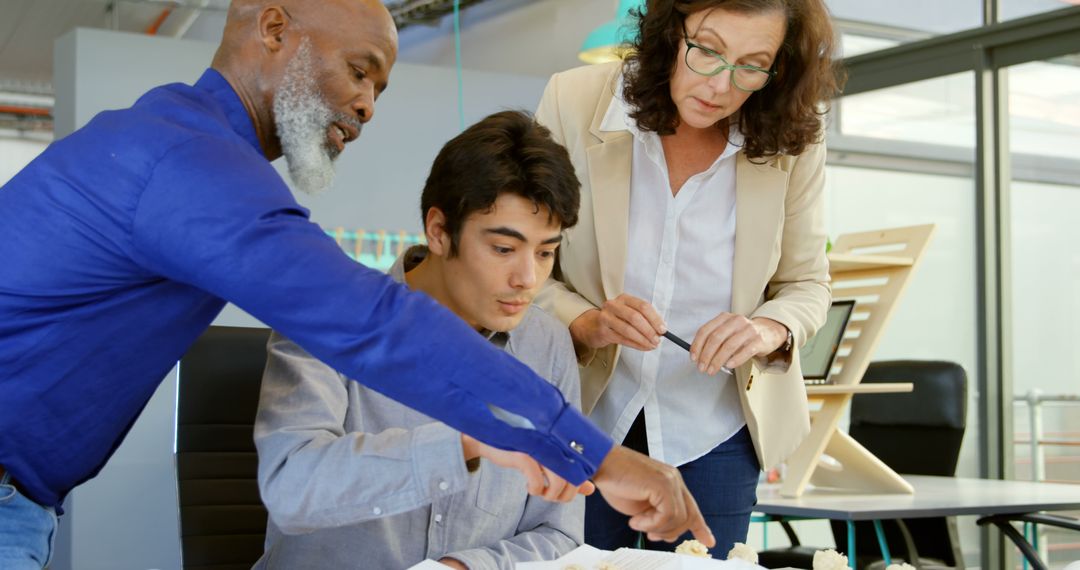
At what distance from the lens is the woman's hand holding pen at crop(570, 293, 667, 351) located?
170 cm

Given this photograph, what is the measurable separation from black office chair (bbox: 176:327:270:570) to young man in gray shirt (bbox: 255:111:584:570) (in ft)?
1.04

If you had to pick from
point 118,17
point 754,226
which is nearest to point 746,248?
point 754,226

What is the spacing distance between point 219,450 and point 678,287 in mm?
801

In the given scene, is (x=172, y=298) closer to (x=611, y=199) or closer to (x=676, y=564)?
(x=676, y=564)

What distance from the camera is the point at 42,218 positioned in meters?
1.14

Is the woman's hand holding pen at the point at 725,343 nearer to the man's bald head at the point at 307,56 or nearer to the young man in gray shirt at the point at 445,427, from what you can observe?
the young man in gray shirt at the point at 445,427

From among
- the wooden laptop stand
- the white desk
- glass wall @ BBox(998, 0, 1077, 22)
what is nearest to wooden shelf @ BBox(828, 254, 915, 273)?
the wooden laptop stand

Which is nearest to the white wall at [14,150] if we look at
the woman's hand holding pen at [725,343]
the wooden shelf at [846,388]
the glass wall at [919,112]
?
the glass wall at [919,112]

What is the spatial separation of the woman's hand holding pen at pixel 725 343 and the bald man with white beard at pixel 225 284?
61cm

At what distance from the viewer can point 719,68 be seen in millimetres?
1760

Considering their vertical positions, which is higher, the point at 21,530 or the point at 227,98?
the point at 227,98

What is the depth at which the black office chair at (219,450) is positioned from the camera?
1.95m

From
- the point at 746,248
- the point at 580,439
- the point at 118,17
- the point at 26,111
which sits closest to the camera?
the point at 580,439

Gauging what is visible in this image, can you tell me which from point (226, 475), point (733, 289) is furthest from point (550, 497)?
point (226, 475)
